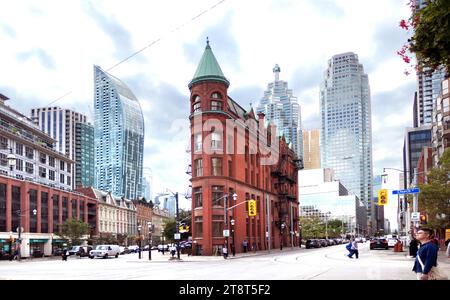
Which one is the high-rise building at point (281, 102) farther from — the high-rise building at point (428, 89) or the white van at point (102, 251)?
the white van at point (102, 251)

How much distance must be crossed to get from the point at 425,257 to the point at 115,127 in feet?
18.3

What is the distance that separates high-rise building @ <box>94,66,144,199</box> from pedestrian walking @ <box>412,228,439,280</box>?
517 centimetres

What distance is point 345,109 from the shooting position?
340 inches

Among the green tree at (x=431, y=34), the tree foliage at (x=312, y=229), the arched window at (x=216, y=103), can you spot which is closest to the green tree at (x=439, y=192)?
the arched window at (x=216, y=103)

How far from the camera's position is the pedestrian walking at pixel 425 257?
6.68 m

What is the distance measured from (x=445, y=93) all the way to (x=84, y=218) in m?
75.8

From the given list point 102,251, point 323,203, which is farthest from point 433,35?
point 323,203

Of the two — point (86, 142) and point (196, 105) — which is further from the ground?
point (196, 105)

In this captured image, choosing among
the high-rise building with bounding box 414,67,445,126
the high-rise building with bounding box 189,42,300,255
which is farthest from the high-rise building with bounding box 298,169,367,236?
the high-rise building with bounding box 189,42,300,255

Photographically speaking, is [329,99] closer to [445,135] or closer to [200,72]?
[200,72]

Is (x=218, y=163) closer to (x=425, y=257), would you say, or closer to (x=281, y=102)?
(x=281, y=102)

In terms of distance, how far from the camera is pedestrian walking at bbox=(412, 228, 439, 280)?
6.68 metres
